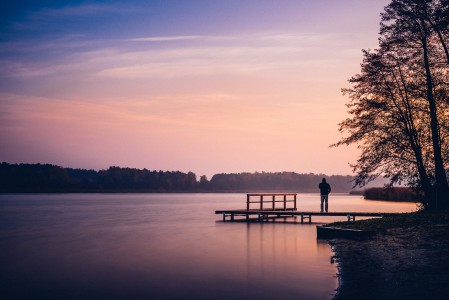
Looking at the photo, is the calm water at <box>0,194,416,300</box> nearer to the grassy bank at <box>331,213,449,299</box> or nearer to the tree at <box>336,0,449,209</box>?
the grassy bank at <box>331,213,449,299</box>

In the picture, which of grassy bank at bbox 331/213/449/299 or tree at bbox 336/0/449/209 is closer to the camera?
grassy bank at bbox 331/213/449/299

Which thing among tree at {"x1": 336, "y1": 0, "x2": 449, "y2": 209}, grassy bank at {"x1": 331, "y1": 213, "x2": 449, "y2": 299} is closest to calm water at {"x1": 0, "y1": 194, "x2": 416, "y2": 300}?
grassy bank at {"x1": 331, "y1": 213, "x2": 449, "y2": 299}

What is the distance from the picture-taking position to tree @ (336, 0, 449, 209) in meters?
27.7

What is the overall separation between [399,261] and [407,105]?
17336 millimetres

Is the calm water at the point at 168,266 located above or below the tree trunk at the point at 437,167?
below

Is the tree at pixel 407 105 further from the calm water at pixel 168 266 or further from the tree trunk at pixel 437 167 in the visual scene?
the calm water at pixel 168 266

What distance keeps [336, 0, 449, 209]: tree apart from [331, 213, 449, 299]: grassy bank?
5.67 meters

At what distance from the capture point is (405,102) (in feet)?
97.8

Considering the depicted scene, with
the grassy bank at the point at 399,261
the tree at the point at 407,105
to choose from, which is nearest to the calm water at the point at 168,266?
the grassy bank at the point at 399,261

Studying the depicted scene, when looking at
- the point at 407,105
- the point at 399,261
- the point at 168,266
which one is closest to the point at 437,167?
the point at 407,105

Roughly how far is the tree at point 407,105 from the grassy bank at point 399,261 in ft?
18.6

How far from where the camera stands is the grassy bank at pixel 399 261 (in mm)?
11133

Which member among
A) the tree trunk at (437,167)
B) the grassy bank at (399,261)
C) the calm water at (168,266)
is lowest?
the calm water at (168,266)

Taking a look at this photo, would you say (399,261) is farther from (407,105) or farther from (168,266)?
A: (407,105)
